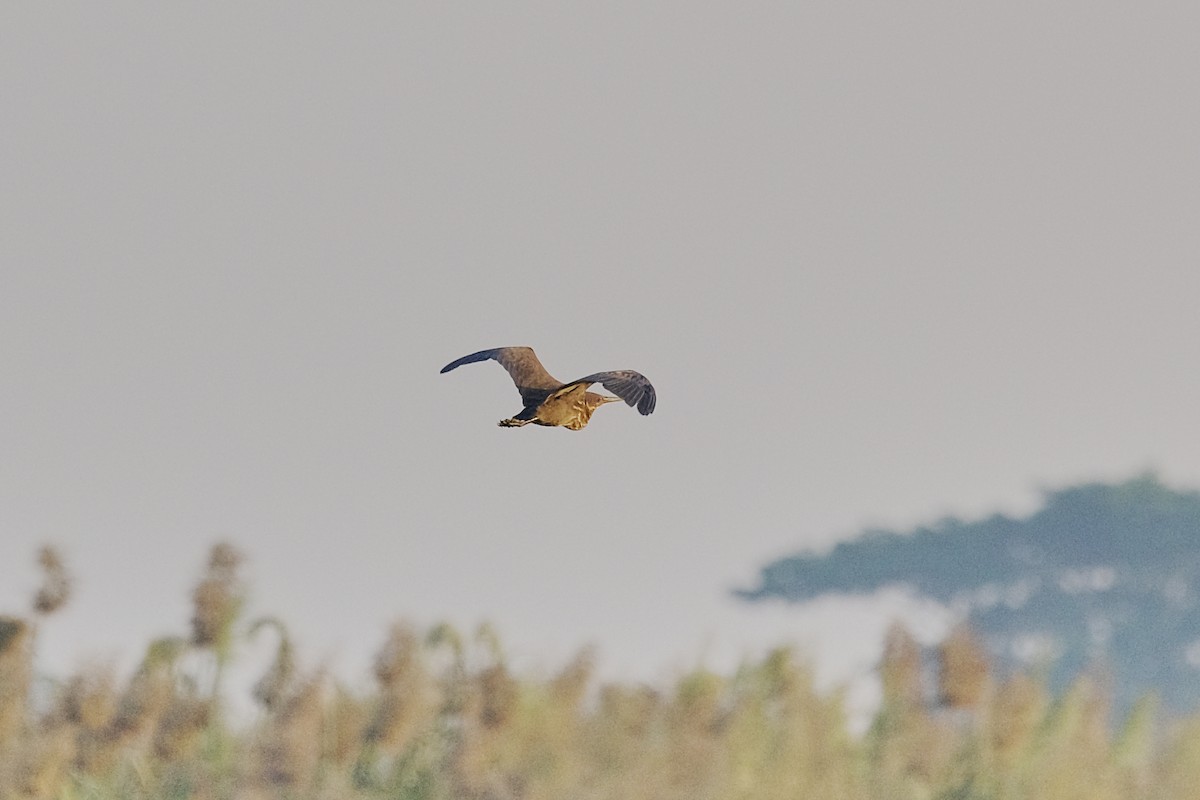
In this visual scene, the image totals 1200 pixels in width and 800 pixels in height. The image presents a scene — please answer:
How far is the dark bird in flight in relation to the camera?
5.85 metres

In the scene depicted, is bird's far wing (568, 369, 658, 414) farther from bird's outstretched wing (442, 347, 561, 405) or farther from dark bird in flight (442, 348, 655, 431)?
bird's outstretched wing (442, 347, 561, 405)

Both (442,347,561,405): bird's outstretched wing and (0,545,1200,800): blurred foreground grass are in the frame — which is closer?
(0,545,1200,800): blurred foreground grass

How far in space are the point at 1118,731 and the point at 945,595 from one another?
52.5 meters

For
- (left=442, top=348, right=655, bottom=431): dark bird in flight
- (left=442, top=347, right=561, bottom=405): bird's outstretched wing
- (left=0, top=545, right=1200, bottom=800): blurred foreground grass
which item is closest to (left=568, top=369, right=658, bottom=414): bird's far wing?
(left=442, top=348, right=655, bottom=431): dark bird in flight

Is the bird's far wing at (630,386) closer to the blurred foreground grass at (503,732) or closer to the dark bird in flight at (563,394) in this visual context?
the dark bird in flight at (563,394)

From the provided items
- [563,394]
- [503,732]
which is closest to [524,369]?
[563,394]

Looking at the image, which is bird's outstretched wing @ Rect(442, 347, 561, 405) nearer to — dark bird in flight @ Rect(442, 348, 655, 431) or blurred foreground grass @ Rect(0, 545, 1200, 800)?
dark bird in flight @ Rect(442, 348, 655, 431)

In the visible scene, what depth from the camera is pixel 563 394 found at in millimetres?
5988

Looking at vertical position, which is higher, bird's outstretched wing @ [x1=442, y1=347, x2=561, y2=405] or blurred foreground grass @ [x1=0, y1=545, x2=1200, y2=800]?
bird's outstretched wing @ [x1=442, y1=347, x2=561, y2=405]

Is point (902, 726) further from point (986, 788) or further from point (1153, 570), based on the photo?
point (1153, 570)

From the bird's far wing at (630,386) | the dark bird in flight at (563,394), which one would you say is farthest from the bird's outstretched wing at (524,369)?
the bird's far wing at (630,386)

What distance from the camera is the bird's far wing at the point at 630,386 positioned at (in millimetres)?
5824

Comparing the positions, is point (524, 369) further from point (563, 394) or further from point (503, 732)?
point (503, 732)

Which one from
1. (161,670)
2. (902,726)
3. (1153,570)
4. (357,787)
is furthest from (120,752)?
(1153,570)
